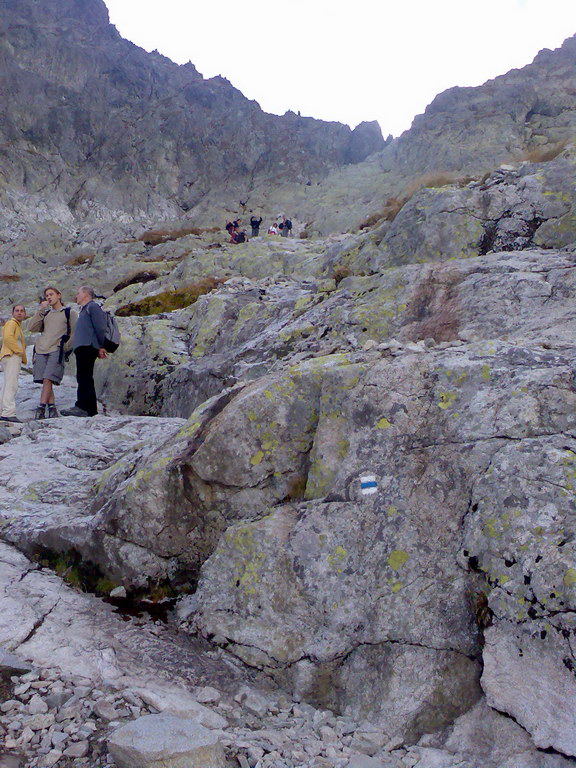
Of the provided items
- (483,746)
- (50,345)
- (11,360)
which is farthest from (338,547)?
(11,360)

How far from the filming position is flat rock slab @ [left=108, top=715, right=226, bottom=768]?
3332 millimetres

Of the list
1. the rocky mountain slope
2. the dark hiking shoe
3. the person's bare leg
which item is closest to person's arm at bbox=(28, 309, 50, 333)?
the person's bare leg

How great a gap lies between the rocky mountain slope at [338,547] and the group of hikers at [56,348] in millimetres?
1351

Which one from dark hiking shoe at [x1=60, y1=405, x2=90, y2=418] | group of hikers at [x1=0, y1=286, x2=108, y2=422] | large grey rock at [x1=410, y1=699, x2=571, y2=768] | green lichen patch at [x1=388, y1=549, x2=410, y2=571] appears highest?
group of hikers at [x1=0, y1=286, x2=108, y2=422]

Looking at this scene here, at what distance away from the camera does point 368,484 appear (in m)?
5.55

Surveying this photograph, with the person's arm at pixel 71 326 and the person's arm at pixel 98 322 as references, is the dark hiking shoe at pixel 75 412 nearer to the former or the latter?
the person's arm at pixel 71 326

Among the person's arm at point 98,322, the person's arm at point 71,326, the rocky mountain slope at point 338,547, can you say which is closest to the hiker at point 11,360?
the person's arm at point 71,326

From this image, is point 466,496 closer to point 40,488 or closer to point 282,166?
point 40,488

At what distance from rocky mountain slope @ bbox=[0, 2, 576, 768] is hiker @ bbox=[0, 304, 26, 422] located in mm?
1318

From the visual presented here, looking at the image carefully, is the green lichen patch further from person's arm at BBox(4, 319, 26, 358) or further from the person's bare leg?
person's arm at BBox(4, 319, 26, 358)

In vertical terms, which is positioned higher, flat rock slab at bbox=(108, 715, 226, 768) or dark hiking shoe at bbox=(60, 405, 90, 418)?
dark hiking shoe at bbox=(60, 405, 90, 418)

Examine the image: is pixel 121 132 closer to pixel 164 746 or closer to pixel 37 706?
pixel 37 706

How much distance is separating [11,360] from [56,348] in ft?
3.58

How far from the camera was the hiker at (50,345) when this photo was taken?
39.9ft
